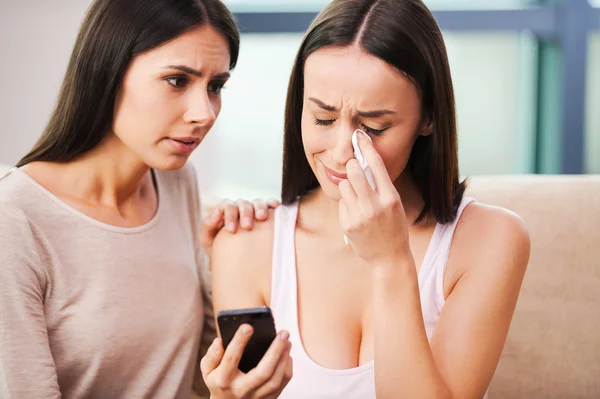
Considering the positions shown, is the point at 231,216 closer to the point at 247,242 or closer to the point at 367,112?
the point at 247,242

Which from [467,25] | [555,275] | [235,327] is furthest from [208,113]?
[467,25]

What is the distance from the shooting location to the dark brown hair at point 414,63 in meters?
1.33

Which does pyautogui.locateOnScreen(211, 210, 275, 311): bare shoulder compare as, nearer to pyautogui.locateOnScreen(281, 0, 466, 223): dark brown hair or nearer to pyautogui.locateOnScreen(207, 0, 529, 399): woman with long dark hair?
pyautogui.locateOnScreen(207, 0, 529, 399): woman with long dark hair

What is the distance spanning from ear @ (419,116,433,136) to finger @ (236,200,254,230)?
Answer: 414 millimetres

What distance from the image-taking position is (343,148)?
1.32 meters

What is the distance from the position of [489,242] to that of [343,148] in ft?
1.19

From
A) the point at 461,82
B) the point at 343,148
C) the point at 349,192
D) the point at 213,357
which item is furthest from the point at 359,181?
the point at 461,82

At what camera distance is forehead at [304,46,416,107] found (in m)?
1.31

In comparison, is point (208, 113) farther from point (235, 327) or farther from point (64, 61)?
point (64, 61)

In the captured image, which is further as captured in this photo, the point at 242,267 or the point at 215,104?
the point at 215,104

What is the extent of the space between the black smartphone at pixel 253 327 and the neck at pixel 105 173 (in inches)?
24.2

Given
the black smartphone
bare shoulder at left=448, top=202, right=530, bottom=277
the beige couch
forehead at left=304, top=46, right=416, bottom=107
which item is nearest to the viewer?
the black smartphone

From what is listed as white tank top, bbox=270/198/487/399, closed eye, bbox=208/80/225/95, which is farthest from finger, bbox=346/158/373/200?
closed eye, bbox=208/80/225/95

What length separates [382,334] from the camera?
49.9 inches
